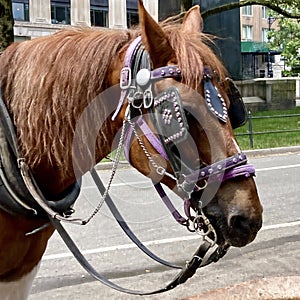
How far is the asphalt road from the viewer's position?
15.3 ft

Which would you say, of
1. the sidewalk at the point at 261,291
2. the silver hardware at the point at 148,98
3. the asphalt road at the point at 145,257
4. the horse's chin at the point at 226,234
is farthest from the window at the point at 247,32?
the horse's chin at the point at 226,234

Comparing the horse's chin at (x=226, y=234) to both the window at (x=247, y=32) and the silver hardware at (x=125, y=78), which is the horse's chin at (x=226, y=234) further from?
the window at (x=247, y=32)

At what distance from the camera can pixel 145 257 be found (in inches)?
219

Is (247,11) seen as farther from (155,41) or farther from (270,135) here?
(155,41)

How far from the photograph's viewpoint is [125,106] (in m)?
2.10

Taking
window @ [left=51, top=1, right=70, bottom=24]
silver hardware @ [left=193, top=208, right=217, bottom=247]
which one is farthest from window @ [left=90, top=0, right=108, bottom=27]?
silver hardware @ [left=193, top=208, right=217, bottom=247]

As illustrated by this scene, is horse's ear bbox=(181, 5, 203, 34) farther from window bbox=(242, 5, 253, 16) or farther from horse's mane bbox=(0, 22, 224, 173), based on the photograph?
window bbox=(242, 5, 253, 16)

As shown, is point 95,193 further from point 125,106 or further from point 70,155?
point 125,106

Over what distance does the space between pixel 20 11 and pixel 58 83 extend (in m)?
33.1

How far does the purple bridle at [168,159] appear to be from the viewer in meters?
1.92

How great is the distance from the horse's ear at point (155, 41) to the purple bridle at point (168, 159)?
0.04 metres

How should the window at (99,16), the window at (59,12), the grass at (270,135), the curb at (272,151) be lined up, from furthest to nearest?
1. the window at (99,16)
2. the window at (59,12)
3. the grass at (270,135)
4. the curb at (272,151)

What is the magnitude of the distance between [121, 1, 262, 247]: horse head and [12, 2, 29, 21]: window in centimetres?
3294

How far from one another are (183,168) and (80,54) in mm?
667
